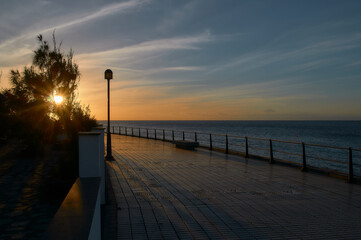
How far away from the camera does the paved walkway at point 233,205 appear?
492 centimetres

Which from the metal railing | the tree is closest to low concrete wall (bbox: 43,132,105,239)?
the metal railing

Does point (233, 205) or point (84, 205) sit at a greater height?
point (84, 205)

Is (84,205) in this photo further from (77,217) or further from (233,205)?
(233,205)

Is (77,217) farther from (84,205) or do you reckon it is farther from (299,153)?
(299,153)

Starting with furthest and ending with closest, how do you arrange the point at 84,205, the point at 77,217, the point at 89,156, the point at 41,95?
the point at 41,95 → the point at 89,156 → the point at 84,205 → the point at 77,217

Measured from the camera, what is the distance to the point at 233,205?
20.9ft

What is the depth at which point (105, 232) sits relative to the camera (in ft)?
15.8

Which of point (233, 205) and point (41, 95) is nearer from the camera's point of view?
point (233, 205)

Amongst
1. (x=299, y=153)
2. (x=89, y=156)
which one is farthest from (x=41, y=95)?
(x=299, y=153)

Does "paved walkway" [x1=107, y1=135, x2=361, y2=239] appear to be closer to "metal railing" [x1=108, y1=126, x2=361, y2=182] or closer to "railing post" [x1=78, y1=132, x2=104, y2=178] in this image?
"metal railing" [x1=108, y1=126, x2=361, y2=182]

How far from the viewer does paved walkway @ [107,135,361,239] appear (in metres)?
4.92

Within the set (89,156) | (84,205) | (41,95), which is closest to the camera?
(84,205)

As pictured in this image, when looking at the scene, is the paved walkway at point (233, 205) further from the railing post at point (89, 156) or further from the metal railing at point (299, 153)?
the railing post at point (89, 156)

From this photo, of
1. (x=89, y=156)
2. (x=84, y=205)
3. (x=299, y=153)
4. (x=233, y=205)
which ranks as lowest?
(x=299, y=153)
